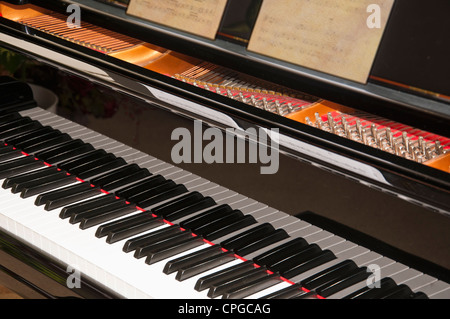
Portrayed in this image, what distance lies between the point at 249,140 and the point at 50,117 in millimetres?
994

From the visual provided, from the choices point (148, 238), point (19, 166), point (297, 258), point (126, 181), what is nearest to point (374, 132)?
point (297, 258)

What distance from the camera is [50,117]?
255 centimetres

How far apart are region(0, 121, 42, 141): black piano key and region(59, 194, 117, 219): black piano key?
1.62 feet

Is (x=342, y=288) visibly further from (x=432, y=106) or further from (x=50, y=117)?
(x=50, y=117)

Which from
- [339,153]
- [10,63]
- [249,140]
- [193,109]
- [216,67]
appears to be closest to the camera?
[339,153]

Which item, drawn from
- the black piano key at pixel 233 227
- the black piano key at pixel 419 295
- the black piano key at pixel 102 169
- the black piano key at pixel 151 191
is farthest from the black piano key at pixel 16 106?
the black piano key at pixel 419 295

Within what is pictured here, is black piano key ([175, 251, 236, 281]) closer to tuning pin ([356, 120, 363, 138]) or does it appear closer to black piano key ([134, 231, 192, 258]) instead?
black piano key ([134, 231, 192, 258])

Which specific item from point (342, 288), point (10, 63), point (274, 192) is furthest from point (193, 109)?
point (10, 63)

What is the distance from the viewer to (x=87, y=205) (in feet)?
7.30

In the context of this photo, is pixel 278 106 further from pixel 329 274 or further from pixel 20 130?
pixel 20 130

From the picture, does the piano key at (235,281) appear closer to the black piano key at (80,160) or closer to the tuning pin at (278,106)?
the tuning pin at (278,106)

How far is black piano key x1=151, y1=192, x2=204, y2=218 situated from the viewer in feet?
7.01

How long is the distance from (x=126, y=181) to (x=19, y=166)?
1.57ft

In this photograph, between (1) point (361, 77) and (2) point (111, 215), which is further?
(2) point (111, 215)
